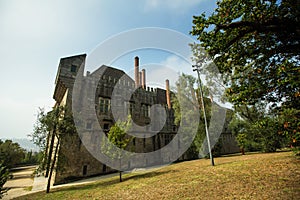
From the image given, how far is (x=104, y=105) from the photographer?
68.9 ft

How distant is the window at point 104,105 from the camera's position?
811 inches

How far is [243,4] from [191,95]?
17.8m

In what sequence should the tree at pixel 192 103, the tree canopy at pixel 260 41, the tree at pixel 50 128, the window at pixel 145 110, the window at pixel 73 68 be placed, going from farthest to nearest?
Result: the window at pixel 145 110
the tree at pixel 192 103
the window at pixel 73 68
the tree at pixel 50 128
the tree canopy at pixel 260 41

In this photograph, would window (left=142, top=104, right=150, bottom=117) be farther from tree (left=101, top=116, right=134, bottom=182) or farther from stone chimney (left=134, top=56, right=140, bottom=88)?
tree (left=101, top=116, right=134, bottom=182)

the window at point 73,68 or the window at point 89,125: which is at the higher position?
the window at point 73,68

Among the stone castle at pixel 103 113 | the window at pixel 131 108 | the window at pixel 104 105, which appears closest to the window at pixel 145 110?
the stone castle at pixel 103 113

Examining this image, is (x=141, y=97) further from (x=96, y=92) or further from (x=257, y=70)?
(x=257, y=70)

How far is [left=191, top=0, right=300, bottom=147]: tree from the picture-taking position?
5.78 metres

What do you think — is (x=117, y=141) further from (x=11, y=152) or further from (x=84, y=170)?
(x=11, y=152)

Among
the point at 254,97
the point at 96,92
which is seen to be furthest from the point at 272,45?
the point at 96,92

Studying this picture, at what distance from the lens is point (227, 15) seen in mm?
6434

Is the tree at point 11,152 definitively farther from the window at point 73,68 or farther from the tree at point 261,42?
the tree at point 261,42

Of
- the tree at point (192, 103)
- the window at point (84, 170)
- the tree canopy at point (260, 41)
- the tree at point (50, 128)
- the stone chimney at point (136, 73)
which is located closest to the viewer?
the tree canopy at point (260, 41)

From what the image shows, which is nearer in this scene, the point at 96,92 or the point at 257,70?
the point at 257,70
